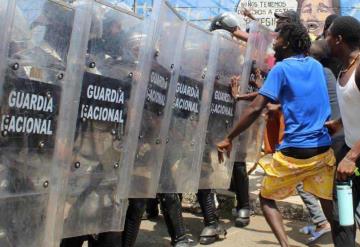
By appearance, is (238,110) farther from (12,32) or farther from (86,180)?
(12,32)

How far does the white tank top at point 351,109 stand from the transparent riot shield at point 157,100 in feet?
3.46

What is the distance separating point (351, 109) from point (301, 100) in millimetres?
569

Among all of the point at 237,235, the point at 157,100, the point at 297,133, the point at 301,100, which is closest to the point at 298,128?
the point at 297,133

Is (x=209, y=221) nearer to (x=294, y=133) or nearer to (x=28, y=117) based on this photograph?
(x=294, y=133)

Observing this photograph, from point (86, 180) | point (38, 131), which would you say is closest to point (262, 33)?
point (86, 180)

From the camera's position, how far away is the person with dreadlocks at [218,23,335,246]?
3.59 m

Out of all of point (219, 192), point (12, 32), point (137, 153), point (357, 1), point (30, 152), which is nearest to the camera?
point (12, 32)

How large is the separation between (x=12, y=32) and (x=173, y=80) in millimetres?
1453

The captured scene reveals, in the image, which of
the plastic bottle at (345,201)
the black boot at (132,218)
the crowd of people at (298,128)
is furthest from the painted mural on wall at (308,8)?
the plastic bottle at (345,201)

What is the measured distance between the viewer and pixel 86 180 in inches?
110

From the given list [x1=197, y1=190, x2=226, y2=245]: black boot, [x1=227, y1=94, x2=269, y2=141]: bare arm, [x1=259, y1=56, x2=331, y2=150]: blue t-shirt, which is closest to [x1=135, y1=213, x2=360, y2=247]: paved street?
[x1=197, y1=190, x2=226, y2=245]: black boot

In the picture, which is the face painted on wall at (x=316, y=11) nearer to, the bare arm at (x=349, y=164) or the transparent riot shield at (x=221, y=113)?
the transparent riot shield at (x=221, y=113)

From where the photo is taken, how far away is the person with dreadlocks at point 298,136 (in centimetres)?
359

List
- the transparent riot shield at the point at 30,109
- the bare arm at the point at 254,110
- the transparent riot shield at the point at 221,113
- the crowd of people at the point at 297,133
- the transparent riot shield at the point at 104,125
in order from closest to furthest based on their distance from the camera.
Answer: the transparent riot shield at the point at 30,109 → the transparent riot shield at the point at 104,125 → the crowd of people at the point at 297,133 → the bare arm at the point at 254,110 → the transparent riot shield at the point at 221,113
